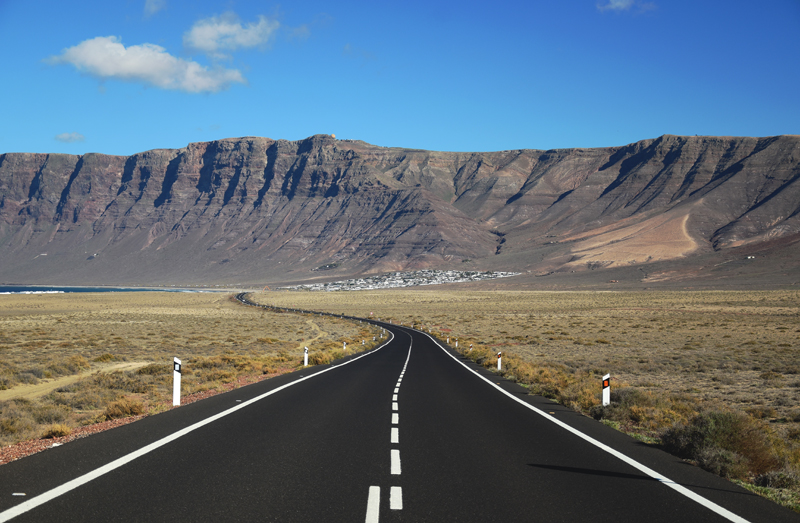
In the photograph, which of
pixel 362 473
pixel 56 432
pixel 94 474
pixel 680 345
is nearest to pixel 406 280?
pixel 680 345

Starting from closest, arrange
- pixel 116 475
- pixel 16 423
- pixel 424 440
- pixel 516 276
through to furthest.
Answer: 1. pixel 116 475
2. pixel 424 440
3. pixel 16 423
4. pixel 516 276

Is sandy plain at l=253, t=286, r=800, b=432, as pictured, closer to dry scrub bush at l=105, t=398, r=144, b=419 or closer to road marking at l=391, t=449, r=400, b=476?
road marking at l=391, t=449, r=400, b=476

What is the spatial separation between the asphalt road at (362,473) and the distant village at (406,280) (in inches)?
5513

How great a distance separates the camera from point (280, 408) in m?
11.5

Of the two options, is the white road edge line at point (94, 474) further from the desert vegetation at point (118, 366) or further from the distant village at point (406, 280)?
the distant village at point (406, 280)

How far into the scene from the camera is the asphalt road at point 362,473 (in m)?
5.56

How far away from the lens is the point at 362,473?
22.5ft

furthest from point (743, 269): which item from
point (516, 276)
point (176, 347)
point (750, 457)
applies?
point (750, 457)

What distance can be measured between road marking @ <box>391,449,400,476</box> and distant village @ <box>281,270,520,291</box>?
142 metres

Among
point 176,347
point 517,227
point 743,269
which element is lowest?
point 176,347

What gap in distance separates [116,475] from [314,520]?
264 centimetres

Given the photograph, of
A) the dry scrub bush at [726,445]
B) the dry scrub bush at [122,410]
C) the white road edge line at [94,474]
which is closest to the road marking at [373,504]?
the white road edge line at [94,474]

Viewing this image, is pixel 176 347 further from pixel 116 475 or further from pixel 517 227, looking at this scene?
pixel 517 227

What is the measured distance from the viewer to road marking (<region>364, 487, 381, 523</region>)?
Result: 5305 millimetres
